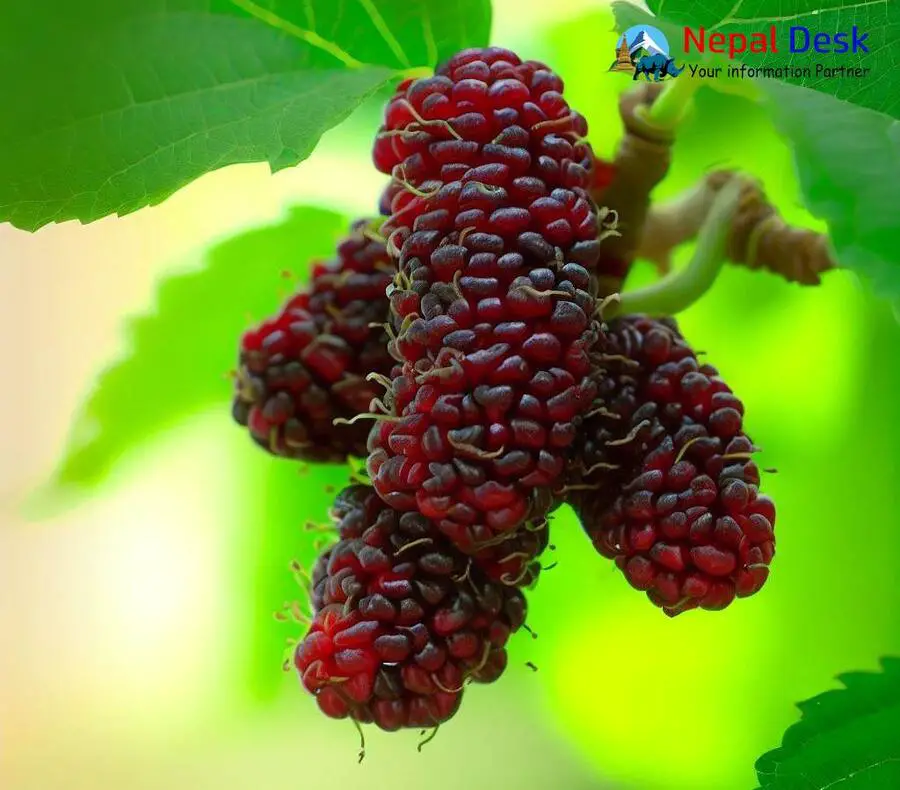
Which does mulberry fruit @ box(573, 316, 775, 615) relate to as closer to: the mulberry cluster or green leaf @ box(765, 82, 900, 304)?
the mulberry cluster

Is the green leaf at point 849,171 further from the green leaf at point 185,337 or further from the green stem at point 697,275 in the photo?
the green leaf at point 185,337

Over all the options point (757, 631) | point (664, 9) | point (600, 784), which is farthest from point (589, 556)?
point (664, 9)

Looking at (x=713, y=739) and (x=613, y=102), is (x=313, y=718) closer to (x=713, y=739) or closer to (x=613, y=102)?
(x=713, y=739)

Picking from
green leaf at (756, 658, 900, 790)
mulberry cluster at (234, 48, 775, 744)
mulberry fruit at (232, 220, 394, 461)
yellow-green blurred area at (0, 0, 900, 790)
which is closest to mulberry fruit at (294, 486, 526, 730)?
mulberry cluster at (234, 48, 775, 744)

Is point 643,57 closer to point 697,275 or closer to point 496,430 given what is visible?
point 697,275

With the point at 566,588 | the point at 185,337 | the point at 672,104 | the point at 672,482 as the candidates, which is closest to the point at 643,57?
the point at 672,104
